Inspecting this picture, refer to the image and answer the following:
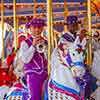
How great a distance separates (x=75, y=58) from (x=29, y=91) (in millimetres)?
933

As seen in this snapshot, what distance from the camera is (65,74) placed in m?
3.45

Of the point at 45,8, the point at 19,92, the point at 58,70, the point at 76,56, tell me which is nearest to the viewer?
the point at 76,56

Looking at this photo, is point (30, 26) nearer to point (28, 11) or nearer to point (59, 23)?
point (28, 11)

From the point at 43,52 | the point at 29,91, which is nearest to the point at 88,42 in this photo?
the point at 43,52

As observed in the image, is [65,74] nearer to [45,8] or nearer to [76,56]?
[76,56]

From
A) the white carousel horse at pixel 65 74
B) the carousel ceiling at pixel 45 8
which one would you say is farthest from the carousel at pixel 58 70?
the carousel ceiling at pixel 45 8

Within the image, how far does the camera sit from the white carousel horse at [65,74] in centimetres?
336

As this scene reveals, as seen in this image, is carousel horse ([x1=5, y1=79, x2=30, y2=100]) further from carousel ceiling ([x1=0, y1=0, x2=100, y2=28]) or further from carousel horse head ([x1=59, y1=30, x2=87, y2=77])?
carousel ceiling ([x1=0, y1=0, x2=100, y2=28])

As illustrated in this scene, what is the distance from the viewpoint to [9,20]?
12570 mm

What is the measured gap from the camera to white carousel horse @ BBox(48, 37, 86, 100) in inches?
132

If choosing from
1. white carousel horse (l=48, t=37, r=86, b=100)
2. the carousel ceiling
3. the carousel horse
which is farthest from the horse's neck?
the carousel ceiling

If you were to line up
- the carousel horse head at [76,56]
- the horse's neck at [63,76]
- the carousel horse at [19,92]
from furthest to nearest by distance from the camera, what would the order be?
1. the carousel horse at [19,92]
2. the horse's neck at [63,76]
3. the carousel horse head at [76,56]

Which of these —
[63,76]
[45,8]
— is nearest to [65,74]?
[63,76]

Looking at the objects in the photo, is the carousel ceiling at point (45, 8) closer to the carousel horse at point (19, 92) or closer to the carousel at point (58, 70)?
the carousel at point (58, 70)
